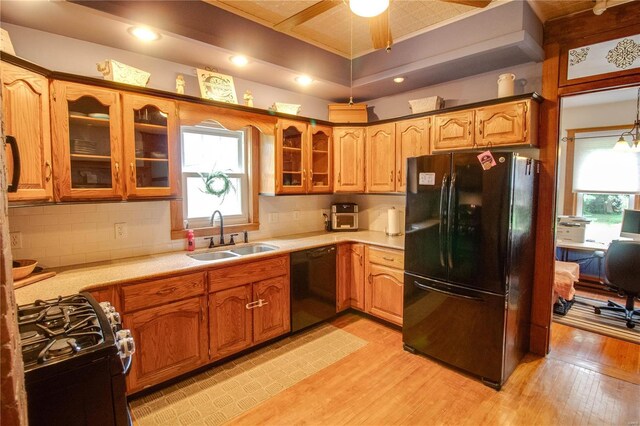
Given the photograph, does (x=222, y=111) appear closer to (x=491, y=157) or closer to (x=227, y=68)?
(x=227, y=68)

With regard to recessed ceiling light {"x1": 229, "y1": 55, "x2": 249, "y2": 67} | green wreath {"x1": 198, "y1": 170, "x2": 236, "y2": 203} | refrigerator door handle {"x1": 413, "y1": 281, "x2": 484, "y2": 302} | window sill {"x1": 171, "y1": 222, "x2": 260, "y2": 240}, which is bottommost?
refrigerator door handle {"x1": 413, "y1": 281, "x2": 484, "y2": 302}

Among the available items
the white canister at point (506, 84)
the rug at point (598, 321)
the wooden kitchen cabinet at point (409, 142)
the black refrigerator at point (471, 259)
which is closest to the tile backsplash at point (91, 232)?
the wooden kitchen cabinet at point (409, 142)

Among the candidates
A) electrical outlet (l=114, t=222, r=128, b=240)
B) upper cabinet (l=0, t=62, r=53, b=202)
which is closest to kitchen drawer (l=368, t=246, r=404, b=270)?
electrical outlet (l=114, t=222, r=128, b=240)

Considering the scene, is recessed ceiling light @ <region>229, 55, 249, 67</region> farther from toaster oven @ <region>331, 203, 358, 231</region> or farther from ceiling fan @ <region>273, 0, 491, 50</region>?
toaster oven @ <region>331, 203, 358, 231</region>

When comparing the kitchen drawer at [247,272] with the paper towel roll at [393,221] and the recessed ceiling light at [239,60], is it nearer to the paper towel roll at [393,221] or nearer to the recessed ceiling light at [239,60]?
the paper towel roll at [393,221]

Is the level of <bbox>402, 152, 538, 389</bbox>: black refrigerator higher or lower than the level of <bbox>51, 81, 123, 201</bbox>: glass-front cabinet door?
lower

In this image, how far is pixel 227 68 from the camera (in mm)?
2934

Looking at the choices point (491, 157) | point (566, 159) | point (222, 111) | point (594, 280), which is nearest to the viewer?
point (491, 157)

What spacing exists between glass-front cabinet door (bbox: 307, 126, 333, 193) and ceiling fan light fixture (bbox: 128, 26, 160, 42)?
1.74m

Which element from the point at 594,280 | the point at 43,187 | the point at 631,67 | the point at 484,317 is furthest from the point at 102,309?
the point at 594,280

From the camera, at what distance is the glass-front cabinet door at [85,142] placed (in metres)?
2.06

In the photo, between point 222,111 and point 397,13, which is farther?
point 222,111

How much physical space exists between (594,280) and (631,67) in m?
3.45

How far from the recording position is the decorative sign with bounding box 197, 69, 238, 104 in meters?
2.78
